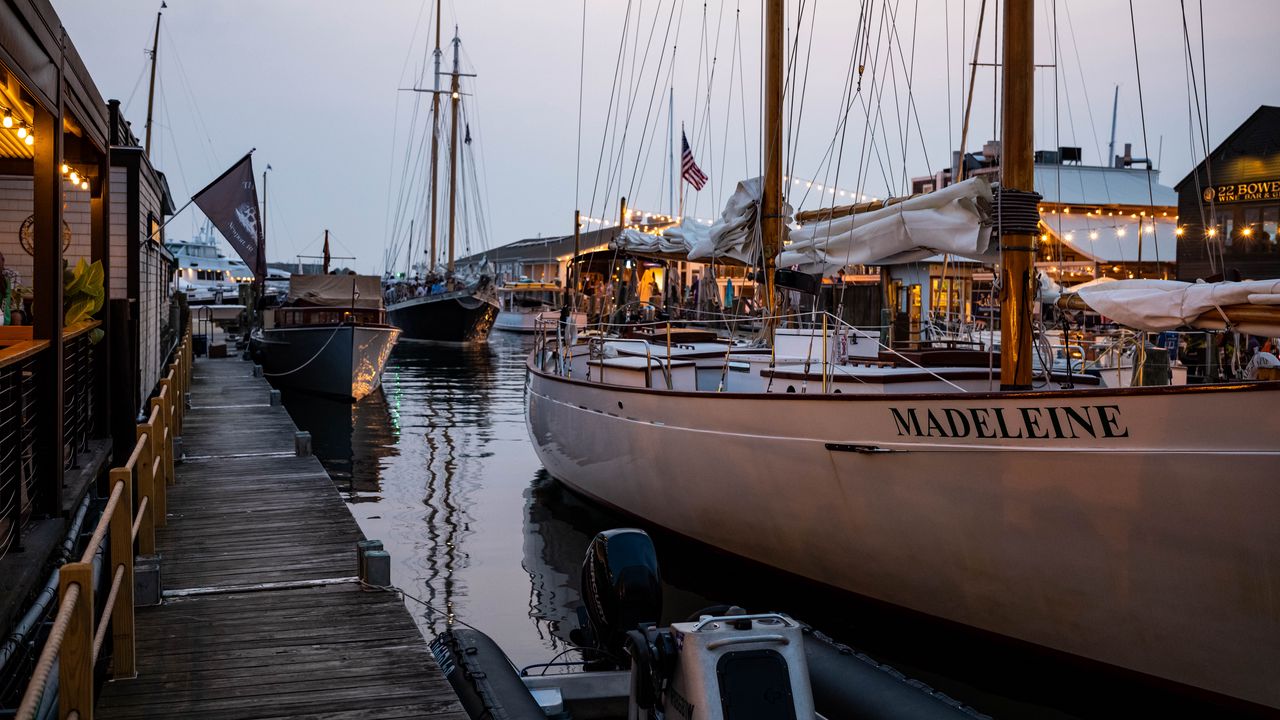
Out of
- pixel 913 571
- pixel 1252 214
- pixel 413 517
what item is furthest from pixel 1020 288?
pixel 1252 214

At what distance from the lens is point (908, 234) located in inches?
426

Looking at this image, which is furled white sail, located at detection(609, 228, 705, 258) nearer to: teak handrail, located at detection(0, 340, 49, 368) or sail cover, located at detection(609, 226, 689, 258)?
sail cover, located at detection(609, 226, 689, 258)

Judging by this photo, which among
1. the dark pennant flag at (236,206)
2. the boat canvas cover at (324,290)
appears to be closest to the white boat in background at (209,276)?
the boat canvas cover at (324,290)

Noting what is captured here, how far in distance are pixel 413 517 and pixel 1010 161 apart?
8993 mm

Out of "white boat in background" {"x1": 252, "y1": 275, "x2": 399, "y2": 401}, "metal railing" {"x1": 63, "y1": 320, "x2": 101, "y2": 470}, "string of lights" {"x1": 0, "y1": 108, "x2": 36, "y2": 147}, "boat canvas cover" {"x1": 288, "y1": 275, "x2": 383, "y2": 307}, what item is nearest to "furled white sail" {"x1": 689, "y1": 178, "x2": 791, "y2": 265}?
"metal railing" {"x1": 63, "y1": 320, "x2": 101, "y2": 470}

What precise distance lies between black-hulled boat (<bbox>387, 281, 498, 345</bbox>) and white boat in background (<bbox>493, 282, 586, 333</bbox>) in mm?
8095

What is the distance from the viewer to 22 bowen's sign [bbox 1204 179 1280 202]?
33.2m

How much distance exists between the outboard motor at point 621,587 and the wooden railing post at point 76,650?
9.93 feet

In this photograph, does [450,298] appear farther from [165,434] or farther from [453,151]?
[165,434]

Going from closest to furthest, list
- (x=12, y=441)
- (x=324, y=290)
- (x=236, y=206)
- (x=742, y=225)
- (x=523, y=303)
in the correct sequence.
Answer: (x=12, y=441)
(x=742, y=225)
(x=236, y=206)
(x=324, y=290)
(x=523, y=303)

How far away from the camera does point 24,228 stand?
1320 centimetres

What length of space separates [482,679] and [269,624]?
63.5 inches

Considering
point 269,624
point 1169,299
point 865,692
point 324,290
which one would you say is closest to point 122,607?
point 269,624

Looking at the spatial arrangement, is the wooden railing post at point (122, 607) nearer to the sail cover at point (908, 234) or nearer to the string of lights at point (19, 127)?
the string of lights at point (19, 127)
